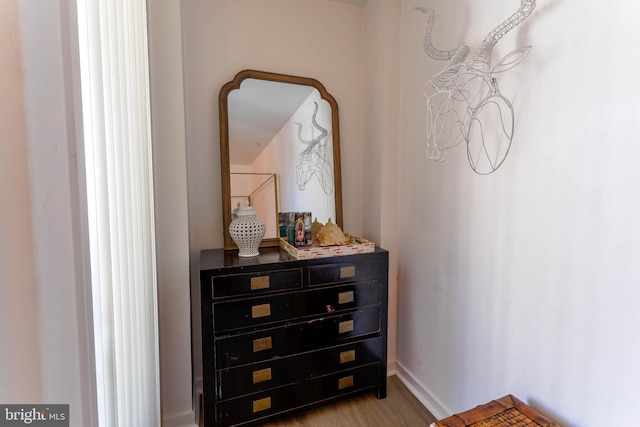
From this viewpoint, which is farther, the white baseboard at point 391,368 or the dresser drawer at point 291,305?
the white baseboard at point 391,368

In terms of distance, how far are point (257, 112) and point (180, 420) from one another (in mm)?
1839

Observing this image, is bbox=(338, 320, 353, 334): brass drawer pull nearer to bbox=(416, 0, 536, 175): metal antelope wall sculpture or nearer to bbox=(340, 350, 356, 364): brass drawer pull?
bbox=(340, 350, 356, 364): brass drawer pull

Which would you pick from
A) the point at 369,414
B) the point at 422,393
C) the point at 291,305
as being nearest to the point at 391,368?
the point at 422,393

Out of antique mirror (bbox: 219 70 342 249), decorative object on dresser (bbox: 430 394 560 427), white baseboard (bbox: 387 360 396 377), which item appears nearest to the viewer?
decorative object on dresser (bbox: 430 394 560 427)

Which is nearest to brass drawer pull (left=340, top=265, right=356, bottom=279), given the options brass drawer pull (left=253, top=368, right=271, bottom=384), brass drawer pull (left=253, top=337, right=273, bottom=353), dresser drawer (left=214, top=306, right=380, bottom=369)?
dresser drawer (left=214, top=306, right=380, bottom=369)

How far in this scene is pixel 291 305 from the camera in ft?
5.26

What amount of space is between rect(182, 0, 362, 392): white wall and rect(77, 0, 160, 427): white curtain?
2.00ft

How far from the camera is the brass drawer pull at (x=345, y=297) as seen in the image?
1.72 metres

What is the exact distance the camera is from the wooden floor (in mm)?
1674

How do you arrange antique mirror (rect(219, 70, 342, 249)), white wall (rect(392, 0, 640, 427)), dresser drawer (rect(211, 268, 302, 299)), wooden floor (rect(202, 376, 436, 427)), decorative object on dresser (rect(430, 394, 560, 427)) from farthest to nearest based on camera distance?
antique mirror (rect(219, 70, 342, 249))
wooden floor (rect(202, 376, 436, 427))
dresser drawer (rect(211, 268, 302, 299))
decorative object on dresser (rect(430, 394, 560, 427))
white wall (rect(392, 0, 640, 427))

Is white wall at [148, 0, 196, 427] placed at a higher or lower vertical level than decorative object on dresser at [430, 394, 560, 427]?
higher

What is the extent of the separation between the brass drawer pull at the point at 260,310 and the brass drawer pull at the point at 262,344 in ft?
0.44

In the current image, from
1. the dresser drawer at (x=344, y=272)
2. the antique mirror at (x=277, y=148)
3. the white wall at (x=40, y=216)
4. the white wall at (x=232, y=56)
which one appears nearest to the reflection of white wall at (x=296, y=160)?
the antique mirror at (x=277, y=148)

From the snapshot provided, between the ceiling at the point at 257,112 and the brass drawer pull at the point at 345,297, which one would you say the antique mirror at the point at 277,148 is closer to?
the ceiling at the point at 257,112
